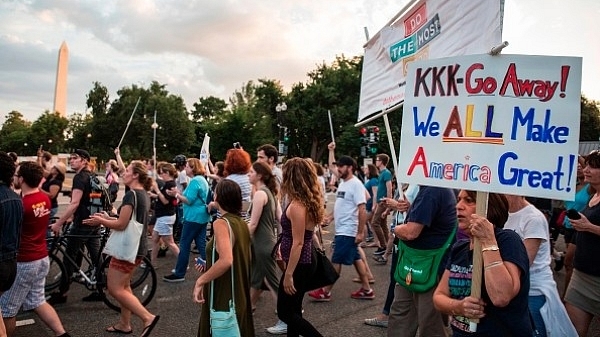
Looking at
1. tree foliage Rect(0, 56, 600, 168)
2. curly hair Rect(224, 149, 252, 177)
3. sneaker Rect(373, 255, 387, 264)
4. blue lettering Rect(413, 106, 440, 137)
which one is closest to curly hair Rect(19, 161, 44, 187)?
curly hair Rect(224, 149, 252, 177)

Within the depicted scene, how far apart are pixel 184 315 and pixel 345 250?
81.6 inches

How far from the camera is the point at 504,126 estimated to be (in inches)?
85.6

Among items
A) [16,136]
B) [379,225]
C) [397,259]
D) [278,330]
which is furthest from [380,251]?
[16,136]

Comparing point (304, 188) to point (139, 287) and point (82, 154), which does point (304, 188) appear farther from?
point (82, 154)

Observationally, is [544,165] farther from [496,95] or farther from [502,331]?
[502,331]

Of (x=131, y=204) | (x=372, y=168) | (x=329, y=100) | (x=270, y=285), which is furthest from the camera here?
(x=329, y=100)

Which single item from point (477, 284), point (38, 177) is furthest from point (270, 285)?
point (477, 284)

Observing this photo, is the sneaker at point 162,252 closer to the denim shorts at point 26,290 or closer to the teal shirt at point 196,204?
the teal shirt at point 196,204

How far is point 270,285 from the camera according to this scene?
191 inches

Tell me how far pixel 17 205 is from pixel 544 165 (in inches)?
136

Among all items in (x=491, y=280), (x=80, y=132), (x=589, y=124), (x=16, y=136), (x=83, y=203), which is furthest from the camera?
(x=16, y=136)

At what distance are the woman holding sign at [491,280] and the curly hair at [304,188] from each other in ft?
5.18

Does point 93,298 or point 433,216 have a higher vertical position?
point 433,216

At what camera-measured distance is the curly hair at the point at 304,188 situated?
12.6 ft
